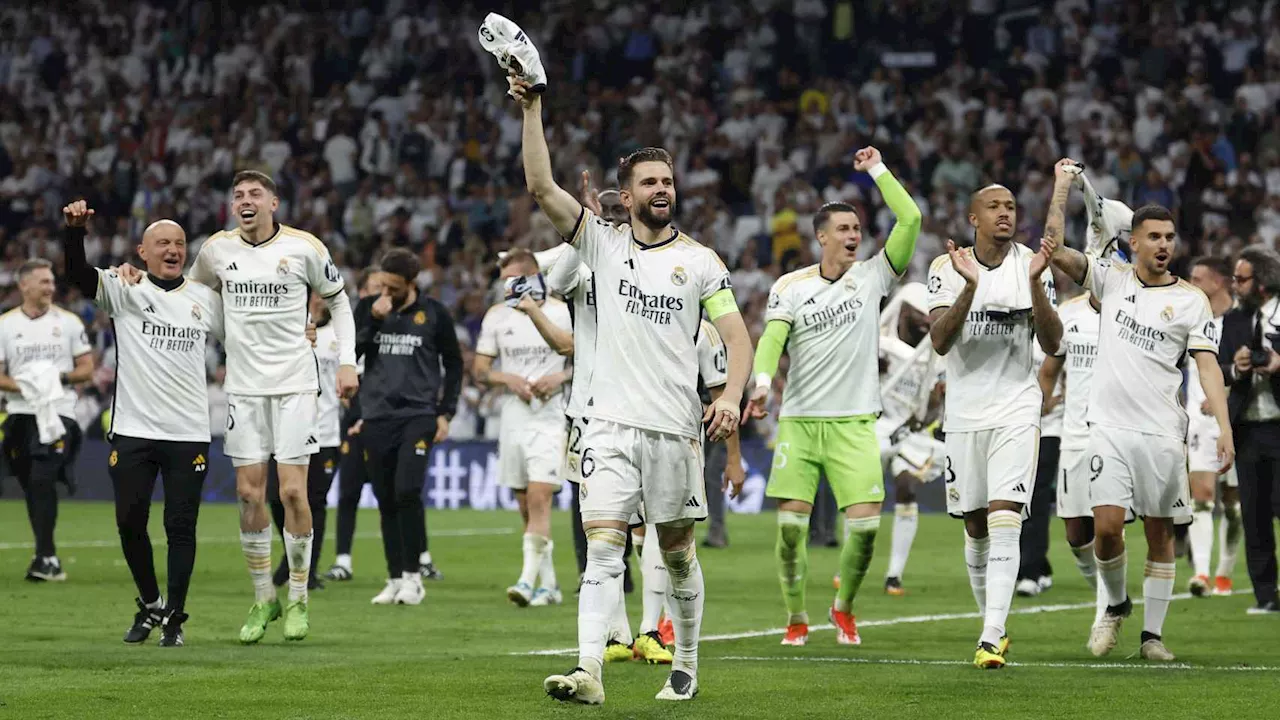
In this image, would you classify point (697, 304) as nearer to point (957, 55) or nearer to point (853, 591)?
point (853, 591)

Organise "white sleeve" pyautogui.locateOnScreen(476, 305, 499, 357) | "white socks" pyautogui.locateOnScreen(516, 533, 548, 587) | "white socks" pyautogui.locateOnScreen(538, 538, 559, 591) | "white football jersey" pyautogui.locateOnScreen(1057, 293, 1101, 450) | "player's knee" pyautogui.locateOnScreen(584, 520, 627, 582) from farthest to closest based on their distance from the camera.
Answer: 1. "white sleeve" pyautogui.locateOnScreen(476, 305, 499, 357)
2. "white socks" pyautogui.locateOnScreen(538, 538, 559, 591)
3. "white socks" pyautogui.locateOnScreen(516, 533, 548, 587)
4. "white football jersey" pyautogui.locateOnScreen(1057, 293, 1101, 450)
5. "player's knee" pyautogui.locateOnScreen(584, 520, 627, 582)

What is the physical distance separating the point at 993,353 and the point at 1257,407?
12.4 feet

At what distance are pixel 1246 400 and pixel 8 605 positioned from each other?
9.50 meters

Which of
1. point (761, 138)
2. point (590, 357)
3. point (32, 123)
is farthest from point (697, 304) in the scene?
point (32, 123)

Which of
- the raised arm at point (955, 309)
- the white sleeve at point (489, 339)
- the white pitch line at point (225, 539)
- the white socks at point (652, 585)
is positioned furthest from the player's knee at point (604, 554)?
the white pitch line at point (225, 539)

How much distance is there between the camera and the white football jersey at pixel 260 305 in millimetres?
12133

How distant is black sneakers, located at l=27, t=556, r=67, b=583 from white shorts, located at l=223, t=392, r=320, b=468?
546 cm

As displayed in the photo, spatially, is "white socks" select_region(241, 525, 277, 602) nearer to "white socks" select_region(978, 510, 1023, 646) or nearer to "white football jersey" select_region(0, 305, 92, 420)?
"white socks" select_region(978, 510, 1023, 646)

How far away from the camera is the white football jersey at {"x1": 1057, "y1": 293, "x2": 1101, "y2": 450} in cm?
1439

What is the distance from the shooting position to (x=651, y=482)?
923cm

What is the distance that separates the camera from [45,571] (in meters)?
17.0

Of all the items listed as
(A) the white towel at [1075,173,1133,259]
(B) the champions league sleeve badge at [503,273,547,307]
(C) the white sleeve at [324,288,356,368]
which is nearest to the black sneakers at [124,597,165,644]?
(C) the white sleeve at [324,288,356,368]

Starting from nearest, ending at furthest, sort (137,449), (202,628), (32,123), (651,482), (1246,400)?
(651,482), (137,449), (202,628), (1246,400), (32,123)

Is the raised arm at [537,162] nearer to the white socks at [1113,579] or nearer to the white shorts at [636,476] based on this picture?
the white shorts at [636,476]
